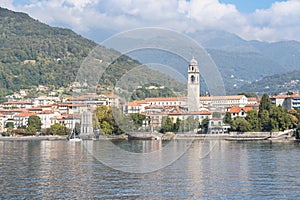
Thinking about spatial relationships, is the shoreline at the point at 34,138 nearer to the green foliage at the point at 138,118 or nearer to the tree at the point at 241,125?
the tree at the point at 241,125

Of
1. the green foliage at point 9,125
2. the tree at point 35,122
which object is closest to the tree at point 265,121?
the tree at point 35,122

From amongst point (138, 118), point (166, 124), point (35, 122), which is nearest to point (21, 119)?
point (35, 122)

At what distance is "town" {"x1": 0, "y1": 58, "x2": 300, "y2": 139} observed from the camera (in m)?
20.4

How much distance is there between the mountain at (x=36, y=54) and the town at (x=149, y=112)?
7.35 ft

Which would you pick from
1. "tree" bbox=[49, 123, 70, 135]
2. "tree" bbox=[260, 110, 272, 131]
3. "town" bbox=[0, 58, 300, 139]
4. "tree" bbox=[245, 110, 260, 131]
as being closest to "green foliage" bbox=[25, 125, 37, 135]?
"town" bbox=[0, 58, 300, 139]

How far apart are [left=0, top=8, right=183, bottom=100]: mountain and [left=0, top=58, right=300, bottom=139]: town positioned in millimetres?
2242

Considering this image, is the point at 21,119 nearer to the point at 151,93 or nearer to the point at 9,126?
the point at 9,126

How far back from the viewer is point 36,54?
86125 mm

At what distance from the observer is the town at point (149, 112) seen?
2036 cm

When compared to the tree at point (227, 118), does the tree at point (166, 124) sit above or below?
below

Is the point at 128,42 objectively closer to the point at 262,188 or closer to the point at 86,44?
the point at 262,188

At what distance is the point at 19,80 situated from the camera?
76062 mm

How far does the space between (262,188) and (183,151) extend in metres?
9.85

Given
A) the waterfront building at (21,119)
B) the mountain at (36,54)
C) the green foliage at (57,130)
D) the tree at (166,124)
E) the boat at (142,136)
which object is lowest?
the boat at (142,136)
